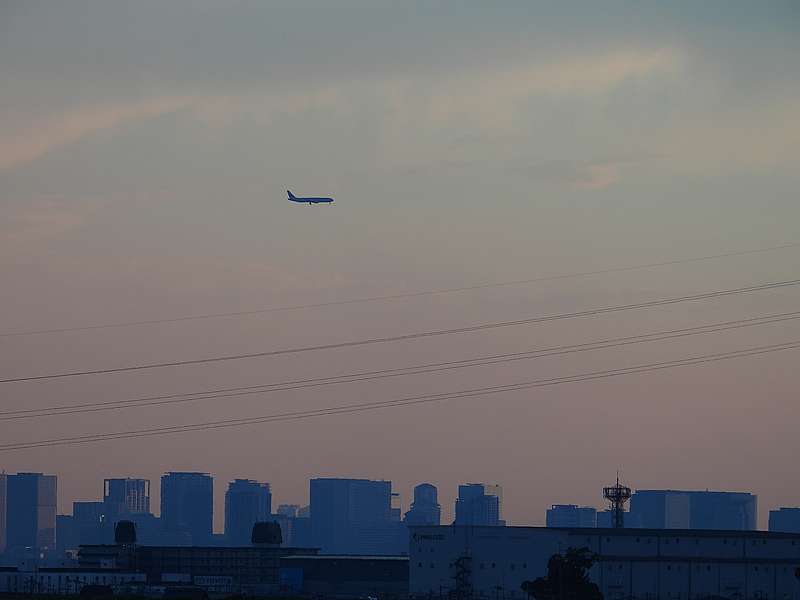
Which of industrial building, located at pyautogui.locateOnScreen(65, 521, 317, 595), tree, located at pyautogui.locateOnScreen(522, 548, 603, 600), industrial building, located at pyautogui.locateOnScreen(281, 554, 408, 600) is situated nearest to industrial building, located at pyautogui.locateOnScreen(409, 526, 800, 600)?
tree, located at pyautogui.locateOnScreen(522, 548, 603, 600)

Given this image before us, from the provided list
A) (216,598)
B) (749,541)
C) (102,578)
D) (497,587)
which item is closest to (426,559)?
(497,587)

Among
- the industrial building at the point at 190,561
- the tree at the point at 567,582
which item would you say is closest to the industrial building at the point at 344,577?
the industrial building at the point at 190,561

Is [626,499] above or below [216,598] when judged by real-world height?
above

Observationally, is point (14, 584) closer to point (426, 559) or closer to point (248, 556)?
point (248, 556)

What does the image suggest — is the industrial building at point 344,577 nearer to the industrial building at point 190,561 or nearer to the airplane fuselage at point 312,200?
the industrial building at point 190,561

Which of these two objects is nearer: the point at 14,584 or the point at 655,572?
the point at 655,572

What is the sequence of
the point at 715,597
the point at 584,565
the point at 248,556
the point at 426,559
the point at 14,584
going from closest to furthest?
the point at 584,565 → the point at 715,597 → the point at 426,559 → the point at 14,584 → the point at 248,556
